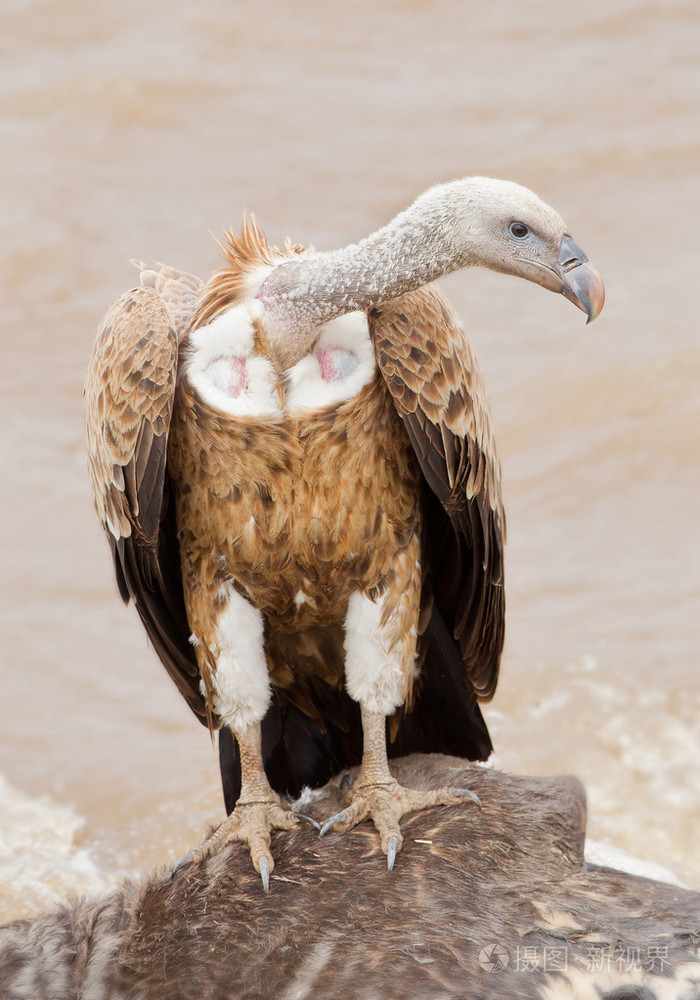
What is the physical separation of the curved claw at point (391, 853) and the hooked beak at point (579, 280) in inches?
59.2

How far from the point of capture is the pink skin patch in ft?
13.0

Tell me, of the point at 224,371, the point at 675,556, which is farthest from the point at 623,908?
the point at 675,556

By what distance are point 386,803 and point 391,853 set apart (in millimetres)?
267

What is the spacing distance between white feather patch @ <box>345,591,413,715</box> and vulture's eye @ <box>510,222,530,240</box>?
1.16m

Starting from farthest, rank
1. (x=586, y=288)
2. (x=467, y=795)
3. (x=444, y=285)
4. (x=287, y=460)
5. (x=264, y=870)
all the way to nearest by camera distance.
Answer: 1. (x=444, y=285)
2. (x=467, y=795)
3. (x=287, y=460)
4. (x=264, y=870)
5. (x=586, y=288)

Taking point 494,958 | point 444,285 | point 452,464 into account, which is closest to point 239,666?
point 452,464

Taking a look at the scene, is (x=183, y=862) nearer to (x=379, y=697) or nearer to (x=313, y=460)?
(x=379, y=697)

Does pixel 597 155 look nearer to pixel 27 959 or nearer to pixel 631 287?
pixel 631 287

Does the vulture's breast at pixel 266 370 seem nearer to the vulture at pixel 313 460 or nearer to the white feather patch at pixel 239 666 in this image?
the vulture at pixel 313 460

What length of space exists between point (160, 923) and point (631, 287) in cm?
640

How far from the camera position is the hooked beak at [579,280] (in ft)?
11.7

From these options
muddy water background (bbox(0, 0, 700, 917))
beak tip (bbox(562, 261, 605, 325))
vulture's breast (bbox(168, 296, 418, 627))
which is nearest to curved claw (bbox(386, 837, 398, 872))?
vulture's breast (bbox(168, 296, 418, 627))

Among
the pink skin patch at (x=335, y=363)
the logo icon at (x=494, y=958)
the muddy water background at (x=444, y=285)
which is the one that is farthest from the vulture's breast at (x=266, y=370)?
the muddy water background at (x=444, y=285)

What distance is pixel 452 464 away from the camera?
13.3ft
